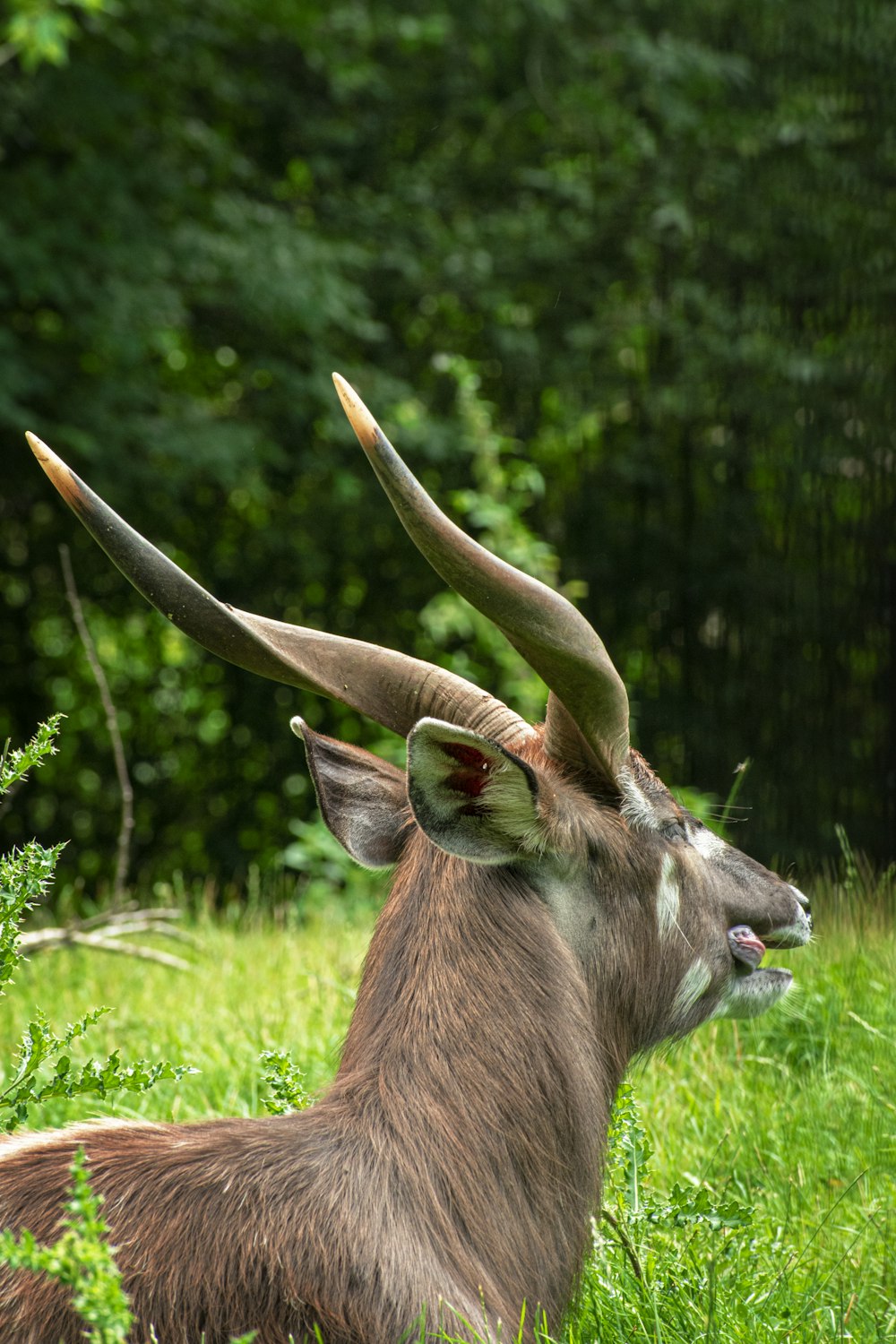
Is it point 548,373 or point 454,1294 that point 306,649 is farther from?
point 548,373

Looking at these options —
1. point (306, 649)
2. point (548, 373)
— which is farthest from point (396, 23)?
point (306, 649)

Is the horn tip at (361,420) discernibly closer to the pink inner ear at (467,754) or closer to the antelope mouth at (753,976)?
the pink inner ear at (467,754)

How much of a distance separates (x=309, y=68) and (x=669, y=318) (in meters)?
3.53

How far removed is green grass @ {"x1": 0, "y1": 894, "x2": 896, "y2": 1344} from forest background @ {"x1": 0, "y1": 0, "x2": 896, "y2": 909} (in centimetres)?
496

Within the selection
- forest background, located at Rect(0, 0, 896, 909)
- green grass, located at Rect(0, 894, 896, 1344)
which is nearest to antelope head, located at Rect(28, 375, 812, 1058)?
green grass, located at Rect(0, 894, 896, 1344)

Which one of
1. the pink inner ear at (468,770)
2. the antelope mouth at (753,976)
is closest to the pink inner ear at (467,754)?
the pink inner ear at (468,770)

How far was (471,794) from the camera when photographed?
8.69 ft

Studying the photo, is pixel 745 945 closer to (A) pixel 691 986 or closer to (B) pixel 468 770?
(A) pixel 691 986

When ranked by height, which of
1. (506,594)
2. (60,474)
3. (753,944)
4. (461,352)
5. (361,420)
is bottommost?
(461,352)

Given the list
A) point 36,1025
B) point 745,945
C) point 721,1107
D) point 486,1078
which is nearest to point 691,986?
point 745,945

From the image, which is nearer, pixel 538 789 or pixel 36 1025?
pixel 538 789

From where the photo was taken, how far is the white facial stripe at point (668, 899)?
9.88 feet

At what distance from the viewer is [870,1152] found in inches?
152

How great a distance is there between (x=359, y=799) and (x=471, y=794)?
1.66ft
